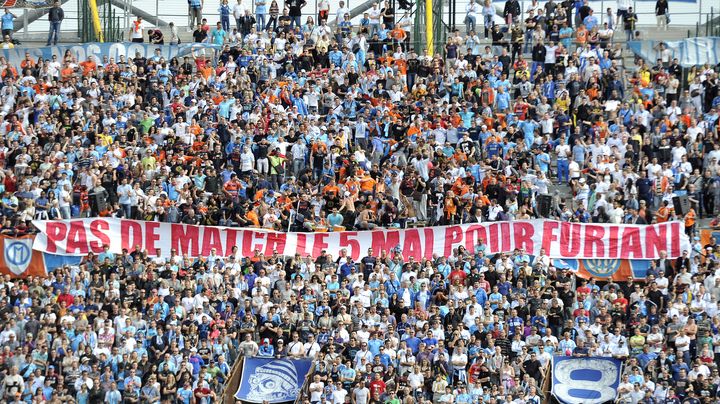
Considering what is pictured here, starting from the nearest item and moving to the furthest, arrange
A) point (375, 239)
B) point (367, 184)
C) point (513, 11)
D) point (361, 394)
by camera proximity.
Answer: point (361, 394)
point (375, 239)
point (367, 184)
point (513, 11)

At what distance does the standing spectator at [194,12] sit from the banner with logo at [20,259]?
1311cm

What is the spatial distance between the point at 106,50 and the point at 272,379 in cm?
1597

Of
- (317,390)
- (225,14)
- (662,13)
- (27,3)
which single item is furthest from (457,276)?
(27,3)

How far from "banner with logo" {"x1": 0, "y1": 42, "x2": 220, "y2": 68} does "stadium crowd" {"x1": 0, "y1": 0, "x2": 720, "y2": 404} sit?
14.3 inches

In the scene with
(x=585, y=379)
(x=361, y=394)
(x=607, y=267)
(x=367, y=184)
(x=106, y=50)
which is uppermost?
(x=106, y=50)

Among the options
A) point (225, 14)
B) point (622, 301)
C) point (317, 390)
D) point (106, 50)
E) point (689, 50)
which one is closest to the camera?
point (317, 390)

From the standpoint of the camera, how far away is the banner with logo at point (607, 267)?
3753 centimetres

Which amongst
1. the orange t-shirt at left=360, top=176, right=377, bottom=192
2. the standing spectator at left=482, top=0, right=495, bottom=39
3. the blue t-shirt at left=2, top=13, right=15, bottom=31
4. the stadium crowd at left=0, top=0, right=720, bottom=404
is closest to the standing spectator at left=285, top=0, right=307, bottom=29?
the stadium crowd at left=0, top=0, right=720, bottom=404

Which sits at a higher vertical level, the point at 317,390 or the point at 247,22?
the point at 247,22

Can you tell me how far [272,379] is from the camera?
34.0 meters

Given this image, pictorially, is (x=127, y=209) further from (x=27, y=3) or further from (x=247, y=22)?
(x=27, y=3)

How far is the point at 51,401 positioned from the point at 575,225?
1220cm

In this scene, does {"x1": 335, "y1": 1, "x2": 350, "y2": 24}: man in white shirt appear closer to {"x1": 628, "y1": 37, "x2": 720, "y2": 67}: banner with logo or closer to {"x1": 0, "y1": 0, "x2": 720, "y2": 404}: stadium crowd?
{"x1": 0, "y1": 0, "x2": 720, "y2": 404}: stadium crowd

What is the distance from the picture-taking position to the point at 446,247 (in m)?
38.2
